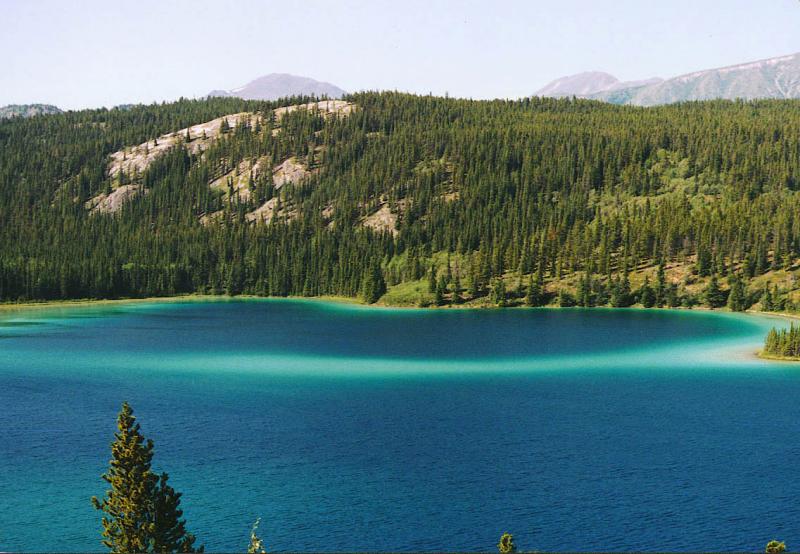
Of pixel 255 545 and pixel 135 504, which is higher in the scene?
pixel 255 545

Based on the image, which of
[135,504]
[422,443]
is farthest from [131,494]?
[422,443]

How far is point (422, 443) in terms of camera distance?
7975 centimetres

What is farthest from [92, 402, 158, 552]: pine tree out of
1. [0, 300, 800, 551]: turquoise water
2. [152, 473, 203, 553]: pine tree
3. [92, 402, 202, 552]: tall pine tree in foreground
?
[0, 300, 800, 551]: turquoise water

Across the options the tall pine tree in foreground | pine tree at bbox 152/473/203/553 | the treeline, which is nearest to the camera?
the tall pine tree in foreground

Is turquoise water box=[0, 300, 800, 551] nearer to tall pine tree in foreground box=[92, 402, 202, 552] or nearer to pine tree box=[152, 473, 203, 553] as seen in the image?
pine tree box=[152, 473, 203, 553]

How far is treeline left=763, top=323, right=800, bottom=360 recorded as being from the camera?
135250 mm

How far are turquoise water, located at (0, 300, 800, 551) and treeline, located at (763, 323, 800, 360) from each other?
6.42 metres

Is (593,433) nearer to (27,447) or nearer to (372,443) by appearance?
(372,443)

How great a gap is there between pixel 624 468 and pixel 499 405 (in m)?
27.1

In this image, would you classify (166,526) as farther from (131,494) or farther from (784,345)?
(784,345)

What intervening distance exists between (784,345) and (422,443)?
81.6m

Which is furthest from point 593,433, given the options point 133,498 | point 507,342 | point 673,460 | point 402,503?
point 507,342

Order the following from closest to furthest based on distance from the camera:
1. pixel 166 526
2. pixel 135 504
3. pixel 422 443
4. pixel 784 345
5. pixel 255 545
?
pixel 255 545, pixel 135 504, pixel 166 526, pixel 422 443, pixel 784 345

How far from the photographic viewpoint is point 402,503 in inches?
2448
